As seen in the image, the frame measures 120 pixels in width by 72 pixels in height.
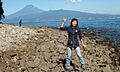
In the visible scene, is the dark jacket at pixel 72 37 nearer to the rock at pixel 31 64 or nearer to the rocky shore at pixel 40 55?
the rocky shore at pixel 40 55

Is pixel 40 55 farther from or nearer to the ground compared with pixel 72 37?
nearer to the ground

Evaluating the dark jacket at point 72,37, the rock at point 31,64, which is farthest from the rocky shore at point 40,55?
the dark jacket at point 72,37

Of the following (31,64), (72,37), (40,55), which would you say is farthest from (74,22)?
(40,55)

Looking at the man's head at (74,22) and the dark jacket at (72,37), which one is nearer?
the man's head at (74,22)

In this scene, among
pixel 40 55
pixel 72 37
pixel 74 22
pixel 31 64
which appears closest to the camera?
pixel 74 22

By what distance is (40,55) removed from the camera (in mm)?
21984

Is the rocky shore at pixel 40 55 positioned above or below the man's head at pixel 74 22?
below

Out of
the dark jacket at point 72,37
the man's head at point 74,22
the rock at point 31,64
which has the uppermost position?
the man's head at point 74,22

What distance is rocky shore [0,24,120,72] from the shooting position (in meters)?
20.4

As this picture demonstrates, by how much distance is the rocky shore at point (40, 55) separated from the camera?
20.4 metres

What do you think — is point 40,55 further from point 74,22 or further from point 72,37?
point 74,22

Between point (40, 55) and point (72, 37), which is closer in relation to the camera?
point (72, 37)

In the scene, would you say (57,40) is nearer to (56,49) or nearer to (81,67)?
(56,49)

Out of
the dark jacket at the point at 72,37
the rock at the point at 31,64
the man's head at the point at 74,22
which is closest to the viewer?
the man's head at the point at 74,22
